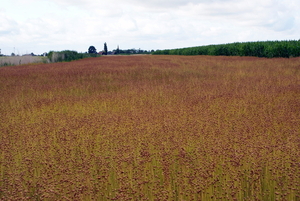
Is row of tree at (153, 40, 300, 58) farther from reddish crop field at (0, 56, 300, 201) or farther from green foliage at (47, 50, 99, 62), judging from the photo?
reddish crop field at (0, 56, 300, 201)

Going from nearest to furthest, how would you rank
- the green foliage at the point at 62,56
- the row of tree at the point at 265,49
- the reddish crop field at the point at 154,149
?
the reddish crop field at the point at 154,149 → the row of tree at the point at 265,49 → the green foliage at the point at 62,56

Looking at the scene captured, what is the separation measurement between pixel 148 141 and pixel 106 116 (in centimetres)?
207

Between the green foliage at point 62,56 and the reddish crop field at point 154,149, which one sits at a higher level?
the green foliage at point 62,56

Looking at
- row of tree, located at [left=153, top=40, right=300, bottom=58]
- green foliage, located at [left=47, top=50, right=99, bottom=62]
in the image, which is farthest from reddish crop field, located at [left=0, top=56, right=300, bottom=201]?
green foliage, located at [left=47, top=50, right=99, bottom=62]

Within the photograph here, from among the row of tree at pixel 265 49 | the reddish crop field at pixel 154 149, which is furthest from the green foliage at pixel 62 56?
the reddish crop field at pixel 154 149

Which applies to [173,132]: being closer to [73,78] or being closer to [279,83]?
[279,83]

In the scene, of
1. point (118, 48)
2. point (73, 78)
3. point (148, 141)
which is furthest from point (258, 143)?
point (118, 48)

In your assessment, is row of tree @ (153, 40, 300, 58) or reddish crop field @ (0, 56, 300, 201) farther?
row of tree @ (153, 40, 300, 58)

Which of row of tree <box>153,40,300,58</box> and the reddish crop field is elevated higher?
row of tree <box>153,40,300,58</box>

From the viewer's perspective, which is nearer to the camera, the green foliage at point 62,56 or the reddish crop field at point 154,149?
the reddish crop field at point 154,149

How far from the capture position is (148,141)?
5059 millimetres

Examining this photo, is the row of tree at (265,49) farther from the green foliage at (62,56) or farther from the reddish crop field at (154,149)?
the reddish crop field at (154,149)

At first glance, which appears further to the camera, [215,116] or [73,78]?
[73,78]

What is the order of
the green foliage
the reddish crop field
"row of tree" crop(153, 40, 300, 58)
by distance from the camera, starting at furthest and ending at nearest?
the green foliage < "row of tree" crop(153, 40, 300, 58) < the reddish crop field
